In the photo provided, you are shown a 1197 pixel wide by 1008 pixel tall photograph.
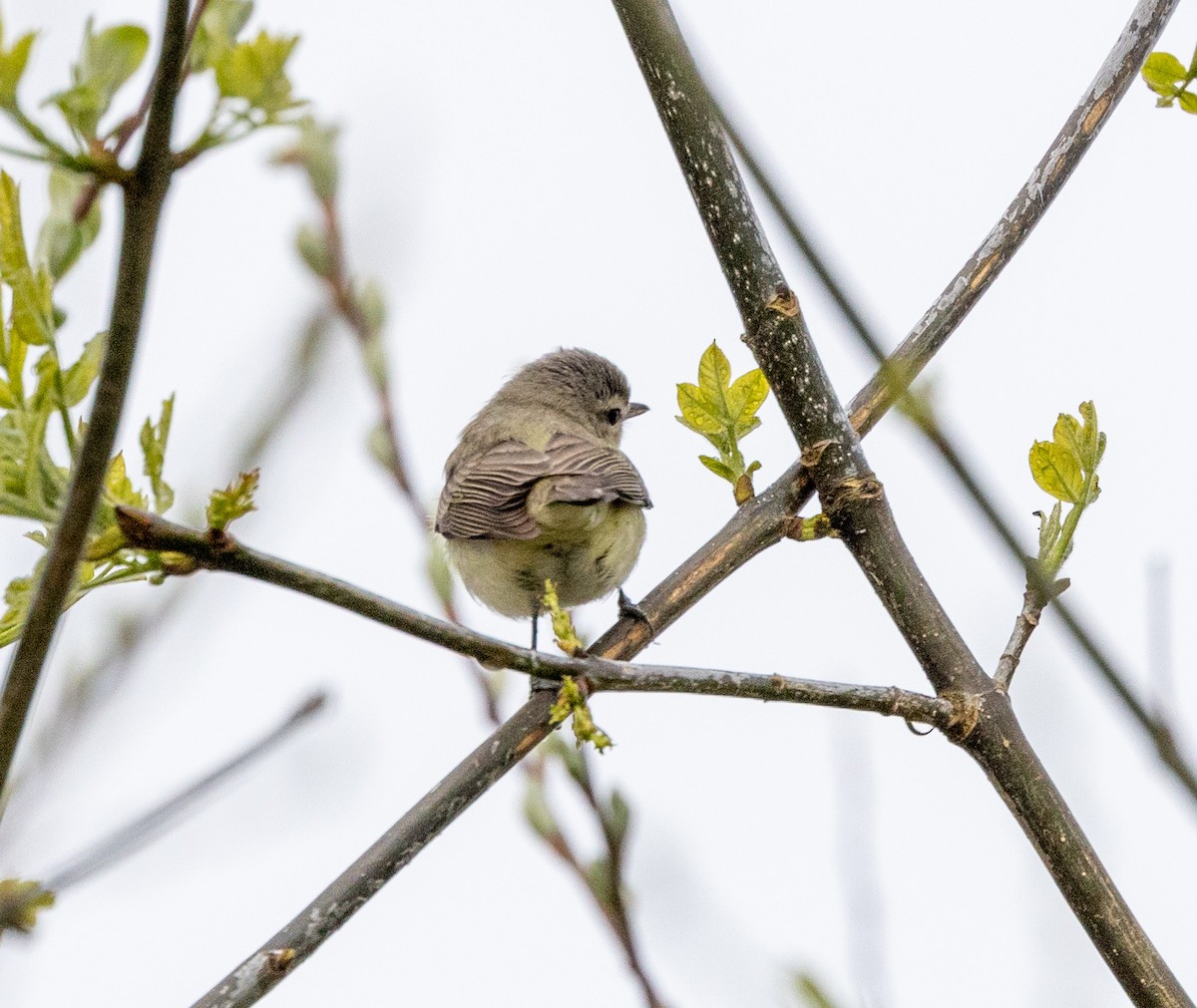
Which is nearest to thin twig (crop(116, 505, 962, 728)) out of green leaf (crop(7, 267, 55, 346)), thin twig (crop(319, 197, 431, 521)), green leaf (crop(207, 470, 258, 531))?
green leaf (crop(207, 470, 258, 531))

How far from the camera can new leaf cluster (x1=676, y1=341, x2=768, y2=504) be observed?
3.12 m

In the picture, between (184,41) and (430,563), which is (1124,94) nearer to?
(430,563)

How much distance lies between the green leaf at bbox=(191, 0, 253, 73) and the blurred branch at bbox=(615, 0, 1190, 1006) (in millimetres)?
611

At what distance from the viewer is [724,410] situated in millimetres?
3146

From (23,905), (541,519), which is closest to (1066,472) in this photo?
(23,905)

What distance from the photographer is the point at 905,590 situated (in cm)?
275

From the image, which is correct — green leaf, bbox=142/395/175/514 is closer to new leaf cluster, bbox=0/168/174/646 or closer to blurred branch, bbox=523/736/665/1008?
new leaf cluster, bbox=0/168/174/646

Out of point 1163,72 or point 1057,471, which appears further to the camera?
point 1057,471

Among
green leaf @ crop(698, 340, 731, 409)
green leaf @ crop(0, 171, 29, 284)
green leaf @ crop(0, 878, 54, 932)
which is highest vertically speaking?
green leaf @ crop(698, 340, 731, 409)

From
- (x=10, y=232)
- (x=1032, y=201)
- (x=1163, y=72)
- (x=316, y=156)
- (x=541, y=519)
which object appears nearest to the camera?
(x=10, y=232)

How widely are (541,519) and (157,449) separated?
9.86ft

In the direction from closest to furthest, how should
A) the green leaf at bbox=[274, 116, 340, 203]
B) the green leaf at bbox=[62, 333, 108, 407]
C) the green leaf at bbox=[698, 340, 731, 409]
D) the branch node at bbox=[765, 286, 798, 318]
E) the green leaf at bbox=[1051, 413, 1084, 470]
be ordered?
the green leaf at bbox=[62, 333, 108, 407], the branch node at bbox=[765, 286, 798, 318], the green leaf at bbox=[1051, 413, 1084, 470], the green leaf at bbox=[698, 340, 731, 409], the green leaf at bbox=[274, 116, 340, 203]

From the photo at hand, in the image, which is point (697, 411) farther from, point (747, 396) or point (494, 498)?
point (494, 498)

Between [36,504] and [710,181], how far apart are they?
4.10 feet
